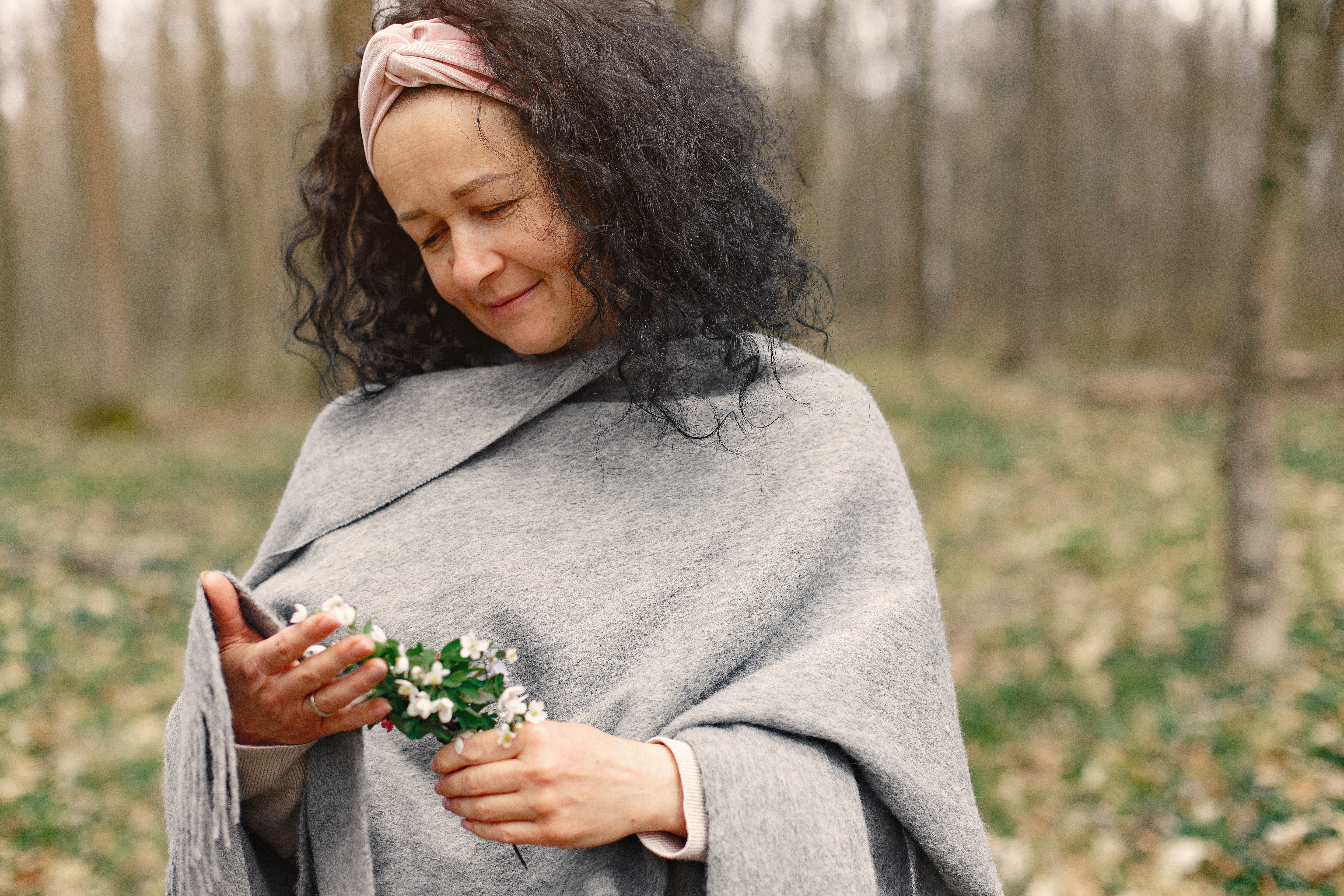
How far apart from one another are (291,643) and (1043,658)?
464 cm

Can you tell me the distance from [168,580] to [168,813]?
5.69 meters

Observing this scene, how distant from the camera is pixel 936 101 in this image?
19.7 m

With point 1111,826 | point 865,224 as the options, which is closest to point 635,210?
point 1111,826

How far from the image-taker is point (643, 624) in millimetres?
1411

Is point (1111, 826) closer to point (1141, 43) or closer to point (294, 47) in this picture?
point (294, 47)

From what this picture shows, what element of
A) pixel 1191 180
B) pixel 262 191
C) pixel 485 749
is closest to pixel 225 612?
pixel 485 749

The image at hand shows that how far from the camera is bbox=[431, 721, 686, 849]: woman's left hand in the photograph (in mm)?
1129

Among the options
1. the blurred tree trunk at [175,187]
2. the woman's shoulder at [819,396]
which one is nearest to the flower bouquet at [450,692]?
the woman's shoulder at [819,396]

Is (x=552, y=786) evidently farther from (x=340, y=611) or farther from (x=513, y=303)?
(x=513, y=303)

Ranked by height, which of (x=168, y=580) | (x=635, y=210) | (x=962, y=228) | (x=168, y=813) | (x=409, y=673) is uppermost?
(x=635, y=210)

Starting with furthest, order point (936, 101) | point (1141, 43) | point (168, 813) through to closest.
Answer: point (1141, 43), point (936, 101), point (168, 813)

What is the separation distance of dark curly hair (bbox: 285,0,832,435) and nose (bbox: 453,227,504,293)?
125mm

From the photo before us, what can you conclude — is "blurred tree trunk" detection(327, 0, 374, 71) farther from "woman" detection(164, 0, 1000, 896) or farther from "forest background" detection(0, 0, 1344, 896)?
"woman" detection(164, 0, 1000, 896)

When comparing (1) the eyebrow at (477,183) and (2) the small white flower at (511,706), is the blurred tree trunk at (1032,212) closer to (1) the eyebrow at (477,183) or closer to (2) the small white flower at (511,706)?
(1) the eyebrow at (477,183)
